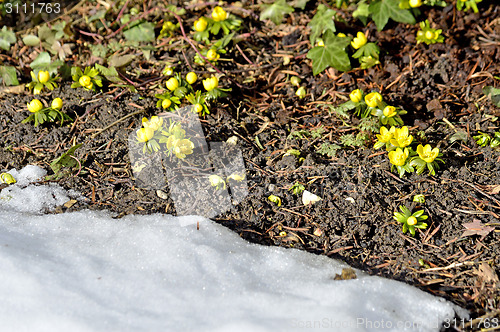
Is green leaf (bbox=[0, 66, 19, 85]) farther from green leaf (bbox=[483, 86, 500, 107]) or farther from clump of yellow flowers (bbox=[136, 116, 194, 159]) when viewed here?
green leaf (bbox=[483, 86, 500, 107])

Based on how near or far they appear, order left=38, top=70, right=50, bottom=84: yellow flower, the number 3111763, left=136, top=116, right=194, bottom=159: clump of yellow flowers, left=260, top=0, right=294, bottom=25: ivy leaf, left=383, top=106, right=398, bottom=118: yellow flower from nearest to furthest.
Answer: left=136, top=116, right=194, bottom=159: clump of yellow flowers < left=383, top=106, right=398, bottom=118: yellow flower < left=38, top=70, right=50, bottom=84: yellow flower < left=260, top=0, right=294, bottom=25: ivy leaf < the number 3111763

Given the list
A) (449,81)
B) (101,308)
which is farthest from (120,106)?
(449,81)

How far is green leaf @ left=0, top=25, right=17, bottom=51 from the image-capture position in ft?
10.9

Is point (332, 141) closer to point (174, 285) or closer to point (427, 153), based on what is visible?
point (427, 153)

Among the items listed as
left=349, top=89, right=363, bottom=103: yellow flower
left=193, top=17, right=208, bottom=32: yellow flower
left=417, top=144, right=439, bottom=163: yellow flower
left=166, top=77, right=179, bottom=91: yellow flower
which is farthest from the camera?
left=193, top=17, right=208, bottom=32: yellow flower

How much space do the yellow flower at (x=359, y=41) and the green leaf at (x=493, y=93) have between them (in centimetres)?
89

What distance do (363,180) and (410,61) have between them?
1.22 m

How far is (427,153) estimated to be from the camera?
2.30 metres

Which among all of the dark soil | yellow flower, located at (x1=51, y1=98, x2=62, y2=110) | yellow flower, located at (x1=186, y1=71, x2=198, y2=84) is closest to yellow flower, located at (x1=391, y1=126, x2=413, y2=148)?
the dark soil

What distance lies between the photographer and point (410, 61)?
9.89 ft

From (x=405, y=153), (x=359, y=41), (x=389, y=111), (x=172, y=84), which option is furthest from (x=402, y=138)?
(x=172, y=84)

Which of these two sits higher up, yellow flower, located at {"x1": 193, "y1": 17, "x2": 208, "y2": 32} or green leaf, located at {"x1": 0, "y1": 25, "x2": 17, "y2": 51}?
yellow flower, located at {"x1": 193, "y1": 17, "x2": 208, "y2": 32}

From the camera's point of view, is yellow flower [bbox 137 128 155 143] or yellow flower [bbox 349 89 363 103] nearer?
yellow flower [bbox 137 128 155 143]

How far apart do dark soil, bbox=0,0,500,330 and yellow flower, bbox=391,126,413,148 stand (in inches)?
5.8
